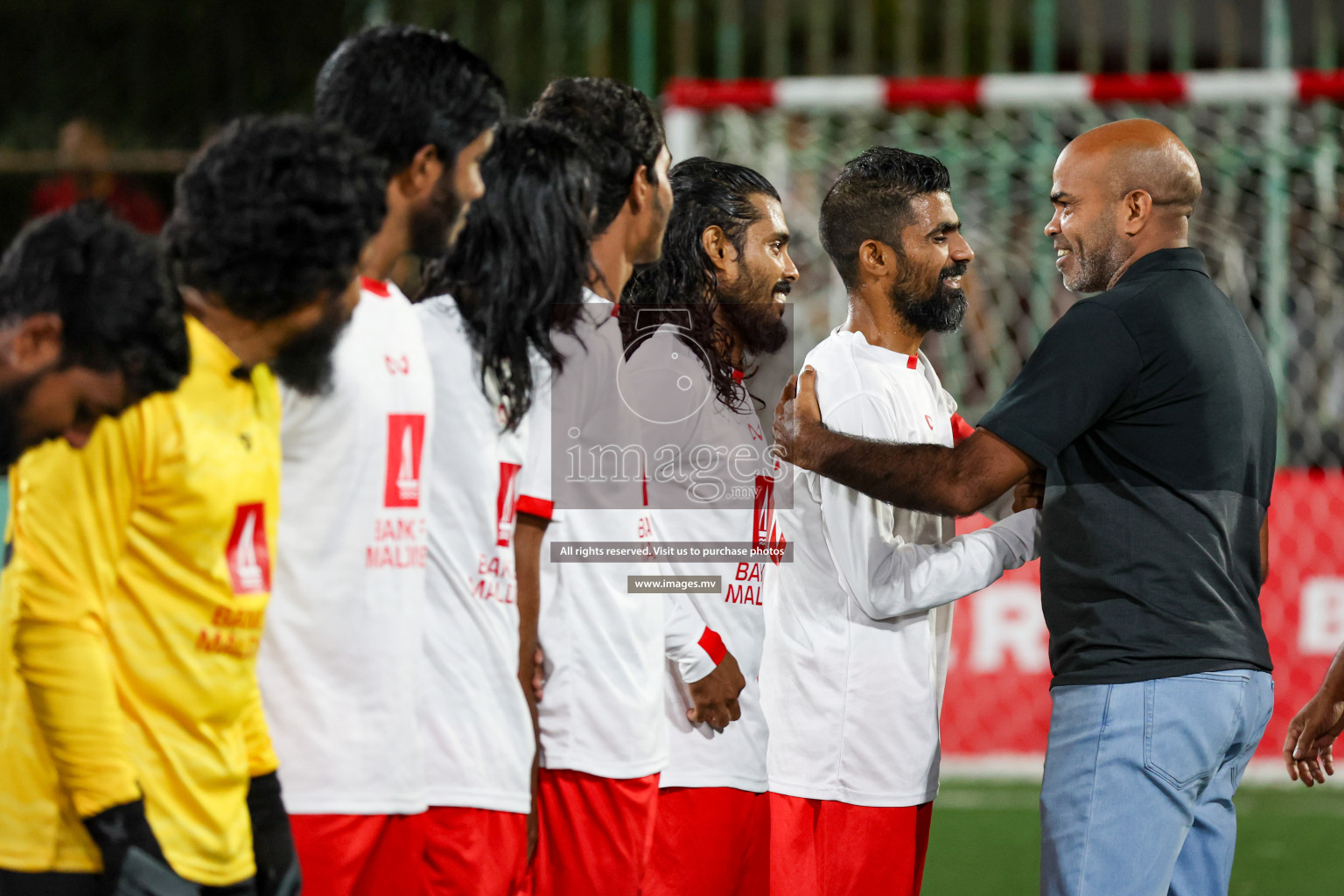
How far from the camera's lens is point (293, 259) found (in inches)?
71.2

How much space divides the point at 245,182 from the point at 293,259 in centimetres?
12

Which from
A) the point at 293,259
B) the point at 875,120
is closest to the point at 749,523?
the point at 293,259

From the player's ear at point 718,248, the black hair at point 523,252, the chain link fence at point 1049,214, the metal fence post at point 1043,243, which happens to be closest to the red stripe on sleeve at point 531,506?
the black hair at point 523,252

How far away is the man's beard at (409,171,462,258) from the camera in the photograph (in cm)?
211

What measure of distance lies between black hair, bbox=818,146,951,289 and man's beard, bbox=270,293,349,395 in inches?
55.4

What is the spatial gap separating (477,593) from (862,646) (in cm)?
91

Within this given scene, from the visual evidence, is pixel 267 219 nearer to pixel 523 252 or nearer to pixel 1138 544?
pixel 523 252

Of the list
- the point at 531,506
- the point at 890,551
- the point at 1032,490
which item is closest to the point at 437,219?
the point at 531,506

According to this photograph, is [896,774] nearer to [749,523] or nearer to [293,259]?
[749,523]

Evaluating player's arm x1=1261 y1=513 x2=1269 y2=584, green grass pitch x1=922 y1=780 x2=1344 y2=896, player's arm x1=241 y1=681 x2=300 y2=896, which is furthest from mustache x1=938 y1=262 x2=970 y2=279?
green grass pitch x1=922 y1=780 x2=1344 y2=896

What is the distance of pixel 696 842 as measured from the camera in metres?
2.67

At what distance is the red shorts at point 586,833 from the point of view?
2402 mm

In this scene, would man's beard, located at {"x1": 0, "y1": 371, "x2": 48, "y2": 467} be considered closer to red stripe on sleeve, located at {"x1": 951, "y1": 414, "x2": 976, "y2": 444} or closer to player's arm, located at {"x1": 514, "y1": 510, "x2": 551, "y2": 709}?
player's arm, located at {"x1": 514, "y1": 510, "x2": 551, "y2": 709}

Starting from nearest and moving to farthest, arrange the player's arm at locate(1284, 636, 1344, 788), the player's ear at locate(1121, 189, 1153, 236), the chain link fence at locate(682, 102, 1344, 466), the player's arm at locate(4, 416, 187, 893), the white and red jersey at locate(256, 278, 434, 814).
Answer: the player's arm at locate(4, 416, 187, 893), the white and red jersey at locate(256, 278, 434, 814), the player's ear at locate(1121, 189, 1153, 236), the player's arm at locate(1284, 636, 1344, 788), the chain link fence at locate(682, 102, 1344, 466)
